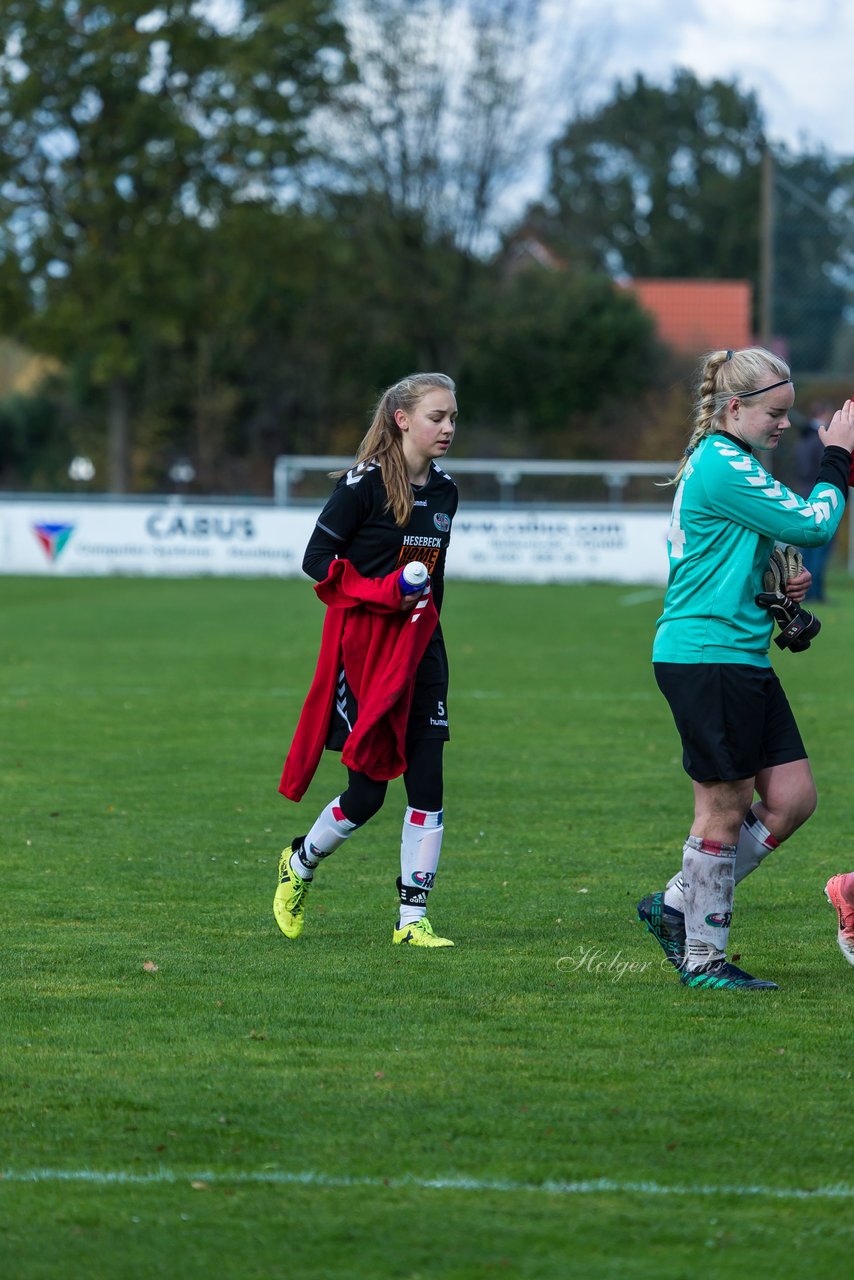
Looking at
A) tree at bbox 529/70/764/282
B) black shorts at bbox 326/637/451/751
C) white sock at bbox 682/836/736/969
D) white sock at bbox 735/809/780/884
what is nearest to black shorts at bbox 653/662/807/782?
white sock at bbox 682/836/736/969

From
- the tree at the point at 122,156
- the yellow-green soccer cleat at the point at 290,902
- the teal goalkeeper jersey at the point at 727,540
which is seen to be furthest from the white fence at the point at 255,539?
the teal goalkeeper jersey at the point at 727,540

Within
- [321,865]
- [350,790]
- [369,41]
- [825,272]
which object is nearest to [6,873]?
[321,865]

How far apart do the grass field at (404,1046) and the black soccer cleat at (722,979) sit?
75mm

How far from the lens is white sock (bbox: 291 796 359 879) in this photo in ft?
20.5

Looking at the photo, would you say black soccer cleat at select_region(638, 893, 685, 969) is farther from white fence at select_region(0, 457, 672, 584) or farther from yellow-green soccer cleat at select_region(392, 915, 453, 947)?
white fence at select_region(0, 457, 672, 584)

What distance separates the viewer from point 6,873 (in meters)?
7.48

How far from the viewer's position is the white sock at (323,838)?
20.5 feet

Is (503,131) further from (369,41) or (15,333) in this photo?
(15,333)

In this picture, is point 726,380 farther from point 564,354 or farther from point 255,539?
point 564,354

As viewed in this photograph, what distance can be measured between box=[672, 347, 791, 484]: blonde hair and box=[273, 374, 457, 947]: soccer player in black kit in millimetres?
854

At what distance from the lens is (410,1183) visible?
3877 mm

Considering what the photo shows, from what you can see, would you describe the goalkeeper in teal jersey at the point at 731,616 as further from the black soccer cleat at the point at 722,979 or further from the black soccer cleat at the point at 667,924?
the black soccer cleat at the point at 667,924

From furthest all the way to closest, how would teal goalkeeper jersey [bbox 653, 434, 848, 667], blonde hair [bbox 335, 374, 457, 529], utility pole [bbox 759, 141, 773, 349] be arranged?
utility pole [bbox 759, 141, 773, 349], blonde hair [bbox 335, 374, 457, 529], teal goalkeeper jersey [bbox 653, 434, 848, 667]

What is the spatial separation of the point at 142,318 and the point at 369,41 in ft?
33.2
